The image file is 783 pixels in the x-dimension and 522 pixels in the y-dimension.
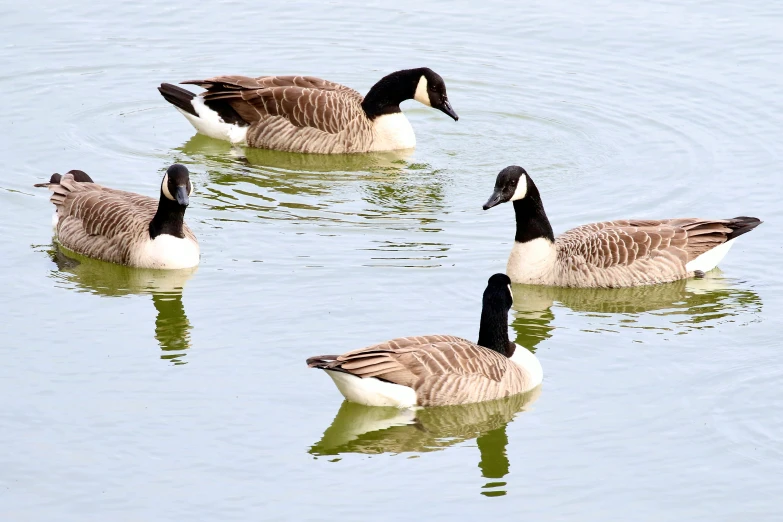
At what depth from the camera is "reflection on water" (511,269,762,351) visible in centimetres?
1399

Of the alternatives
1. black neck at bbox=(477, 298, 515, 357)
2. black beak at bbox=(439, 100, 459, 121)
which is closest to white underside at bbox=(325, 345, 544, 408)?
black neck at bbox=(477, 298, 515, 357)

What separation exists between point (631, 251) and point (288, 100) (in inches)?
279

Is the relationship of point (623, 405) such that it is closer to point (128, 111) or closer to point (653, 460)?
Answer: point (653, 460)

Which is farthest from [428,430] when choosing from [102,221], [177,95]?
[177,95]

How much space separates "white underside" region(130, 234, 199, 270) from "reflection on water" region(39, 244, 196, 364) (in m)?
0.12

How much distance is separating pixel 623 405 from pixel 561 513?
2.08m

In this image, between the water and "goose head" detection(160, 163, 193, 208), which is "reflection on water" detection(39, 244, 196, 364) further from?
"goose head" detection(160, 163, 193, 208)

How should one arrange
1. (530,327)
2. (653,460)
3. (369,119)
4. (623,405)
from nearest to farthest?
(653,460) < (623,405) < (530,327) < (369,119)

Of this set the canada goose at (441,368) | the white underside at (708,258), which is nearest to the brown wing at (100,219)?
the canada goose at (441,368)

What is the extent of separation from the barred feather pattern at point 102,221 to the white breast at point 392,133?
4799mm

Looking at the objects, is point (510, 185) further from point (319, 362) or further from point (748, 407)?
point (319, 362)

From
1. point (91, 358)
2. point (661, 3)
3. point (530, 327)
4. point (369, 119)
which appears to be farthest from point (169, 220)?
point (661, 3)

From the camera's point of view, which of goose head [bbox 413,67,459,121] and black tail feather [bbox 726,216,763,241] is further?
goose head [bbox 413,67,459,121]

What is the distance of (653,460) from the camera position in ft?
35.7
